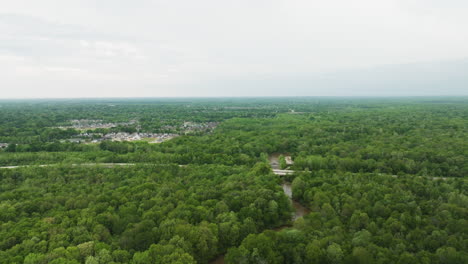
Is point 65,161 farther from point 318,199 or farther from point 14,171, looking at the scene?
point 318,199

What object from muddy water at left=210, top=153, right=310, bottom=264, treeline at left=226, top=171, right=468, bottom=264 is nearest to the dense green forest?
treeline at left=226, top=171, right=468, bottom=264

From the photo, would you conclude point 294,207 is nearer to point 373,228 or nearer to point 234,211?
point 234,211

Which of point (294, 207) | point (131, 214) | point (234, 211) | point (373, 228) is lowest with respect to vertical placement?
point (294, 207)

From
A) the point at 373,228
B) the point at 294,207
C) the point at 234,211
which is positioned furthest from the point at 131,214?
the point at 373,228

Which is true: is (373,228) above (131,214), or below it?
below

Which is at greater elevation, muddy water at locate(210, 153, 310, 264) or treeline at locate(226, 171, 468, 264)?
treeline at locate(226, 171, 468, 264)

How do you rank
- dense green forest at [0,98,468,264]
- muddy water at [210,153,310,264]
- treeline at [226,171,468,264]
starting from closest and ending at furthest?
treeline at [226,171,468,264] < dense green forest at [0,98,468,264] < muddy water at [210,153,310,264]

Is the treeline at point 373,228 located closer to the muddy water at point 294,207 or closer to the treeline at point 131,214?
the muddy water at point 294,207

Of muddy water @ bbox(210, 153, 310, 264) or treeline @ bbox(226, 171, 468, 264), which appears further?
muddy water @ bbox(210, 153, 310, 264)

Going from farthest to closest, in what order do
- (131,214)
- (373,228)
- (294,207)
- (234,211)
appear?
(294,207), (234,211), (131,214), (373,228)

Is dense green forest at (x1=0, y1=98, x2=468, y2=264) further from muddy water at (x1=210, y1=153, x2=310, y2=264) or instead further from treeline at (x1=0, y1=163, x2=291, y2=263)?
muddy water at (x1=210, y1=153, x2=310, y2=264)

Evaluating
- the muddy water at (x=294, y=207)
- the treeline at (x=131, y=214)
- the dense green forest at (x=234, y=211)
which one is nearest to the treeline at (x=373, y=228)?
the dense green forest at (x=234, y=211)
